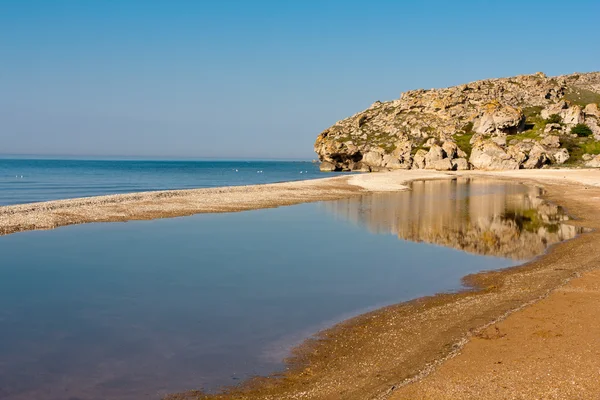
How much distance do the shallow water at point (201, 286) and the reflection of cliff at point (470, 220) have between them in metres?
0.19

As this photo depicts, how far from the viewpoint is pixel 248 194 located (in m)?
56.8

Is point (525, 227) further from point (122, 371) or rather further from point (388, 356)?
point (122, 371)

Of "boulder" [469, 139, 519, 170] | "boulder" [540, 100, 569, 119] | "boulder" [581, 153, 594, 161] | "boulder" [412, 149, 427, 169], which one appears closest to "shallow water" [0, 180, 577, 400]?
"boulder" [469, 139, 519, 170]

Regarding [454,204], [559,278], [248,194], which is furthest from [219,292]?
[248,194]

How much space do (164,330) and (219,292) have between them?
4023mm

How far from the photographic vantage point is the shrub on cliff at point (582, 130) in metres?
128

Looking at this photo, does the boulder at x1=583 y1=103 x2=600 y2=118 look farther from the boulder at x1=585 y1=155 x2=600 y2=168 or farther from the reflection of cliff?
the reflection of cliff

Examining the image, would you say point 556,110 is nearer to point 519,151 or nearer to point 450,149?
point 519,151

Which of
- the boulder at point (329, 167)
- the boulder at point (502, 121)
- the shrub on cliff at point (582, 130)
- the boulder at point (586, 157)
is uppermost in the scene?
the boulder at point (502, 121)

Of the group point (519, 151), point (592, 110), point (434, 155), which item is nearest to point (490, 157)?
point (519, 151)

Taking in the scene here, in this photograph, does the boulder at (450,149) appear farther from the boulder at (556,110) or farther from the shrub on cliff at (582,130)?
the boulder at (556,110)

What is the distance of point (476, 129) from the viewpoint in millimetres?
141250

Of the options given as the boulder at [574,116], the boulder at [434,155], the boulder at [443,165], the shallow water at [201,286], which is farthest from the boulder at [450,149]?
the shallow water at [201,286]

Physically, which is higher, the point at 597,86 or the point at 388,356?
the point at 597,86
